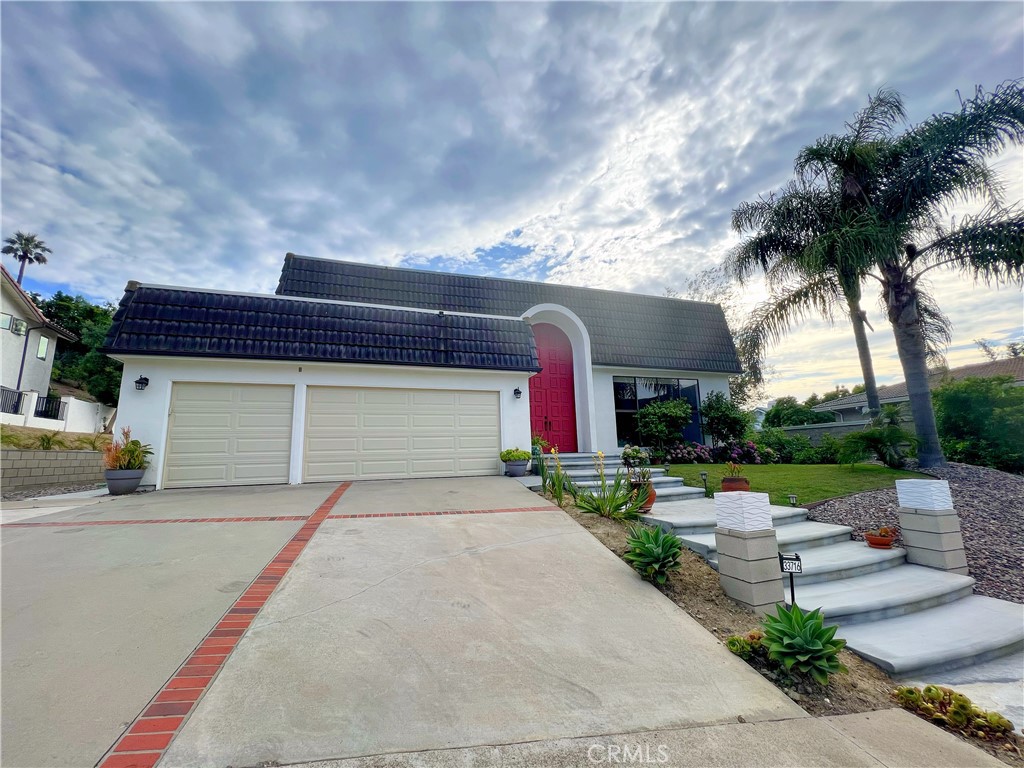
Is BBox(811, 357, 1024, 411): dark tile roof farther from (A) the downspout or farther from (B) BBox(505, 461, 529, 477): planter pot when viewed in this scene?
(A) the downspout

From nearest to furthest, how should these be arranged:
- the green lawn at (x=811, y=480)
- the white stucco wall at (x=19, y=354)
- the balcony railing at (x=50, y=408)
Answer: the green lawn at (x=811, y=480) → the balcony railing at (x=50, y=408) → the white stucco wall at (x=19, y=354)

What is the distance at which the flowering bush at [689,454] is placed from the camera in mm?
12781

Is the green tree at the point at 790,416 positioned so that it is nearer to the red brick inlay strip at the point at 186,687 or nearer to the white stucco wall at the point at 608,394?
the white stucco wall at the point at 608,394

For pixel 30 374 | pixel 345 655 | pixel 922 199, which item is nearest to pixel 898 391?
pixel 922 199

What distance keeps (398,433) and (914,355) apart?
12167 millimetres

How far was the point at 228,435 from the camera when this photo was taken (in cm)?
913

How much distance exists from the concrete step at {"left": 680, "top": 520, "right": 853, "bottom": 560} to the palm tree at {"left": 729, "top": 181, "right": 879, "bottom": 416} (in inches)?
255

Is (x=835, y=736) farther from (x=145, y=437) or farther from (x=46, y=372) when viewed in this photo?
(x=46, y=372)

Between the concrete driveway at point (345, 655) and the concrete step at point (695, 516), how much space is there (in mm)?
1217

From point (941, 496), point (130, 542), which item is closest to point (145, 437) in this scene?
point (130, 542)

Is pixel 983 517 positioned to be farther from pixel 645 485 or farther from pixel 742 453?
pixel 742 453

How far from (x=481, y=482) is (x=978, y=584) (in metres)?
7.74

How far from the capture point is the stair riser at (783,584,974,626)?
12.5 ft

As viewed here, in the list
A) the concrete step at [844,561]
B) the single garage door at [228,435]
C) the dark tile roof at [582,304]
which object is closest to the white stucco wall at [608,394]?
the dark tile roof at [582,304]
